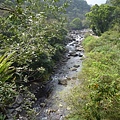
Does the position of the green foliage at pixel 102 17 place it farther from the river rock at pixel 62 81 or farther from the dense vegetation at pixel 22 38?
the dense vegetation at pixel 22 38

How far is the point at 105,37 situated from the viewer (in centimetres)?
2131

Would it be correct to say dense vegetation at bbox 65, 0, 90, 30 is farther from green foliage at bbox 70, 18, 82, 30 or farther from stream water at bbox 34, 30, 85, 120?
stream water at bbox 34, 30, 85, 120

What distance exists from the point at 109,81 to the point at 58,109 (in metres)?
3.08

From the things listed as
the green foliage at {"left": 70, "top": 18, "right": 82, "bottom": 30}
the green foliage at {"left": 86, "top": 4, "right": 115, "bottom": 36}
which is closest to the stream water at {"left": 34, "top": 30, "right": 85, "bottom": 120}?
the green foliage at {"left": 86, "top": 4, "right": 115, "bottom": 36}

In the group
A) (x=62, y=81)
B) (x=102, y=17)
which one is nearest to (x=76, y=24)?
(x=102, y=17)

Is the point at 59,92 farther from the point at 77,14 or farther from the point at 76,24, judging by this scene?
the point at 77,14

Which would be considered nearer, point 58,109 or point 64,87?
point 58,109

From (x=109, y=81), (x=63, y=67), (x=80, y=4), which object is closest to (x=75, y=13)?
(x=80, y=4)

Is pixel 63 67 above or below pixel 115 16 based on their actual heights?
below

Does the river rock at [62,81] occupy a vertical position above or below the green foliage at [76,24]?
below

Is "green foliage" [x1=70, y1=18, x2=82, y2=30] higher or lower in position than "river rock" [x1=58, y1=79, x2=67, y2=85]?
higher

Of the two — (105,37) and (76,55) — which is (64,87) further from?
(105,37)

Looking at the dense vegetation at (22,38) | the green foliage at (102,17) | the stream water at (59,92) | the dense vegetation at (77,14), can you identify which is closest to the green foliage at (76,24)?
the dense vegetation at (77,14)

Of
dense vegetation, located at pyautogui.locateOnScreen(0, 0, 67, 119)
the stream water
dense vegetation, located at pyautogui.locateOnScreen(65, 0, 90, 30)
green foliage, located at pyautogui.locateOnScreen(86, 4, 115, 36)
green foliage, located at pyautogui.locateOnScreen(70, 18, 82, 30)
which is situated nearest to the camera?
dense vegetation, located at pyautogui.locateOnScreen(0, 0, 67, 119)
